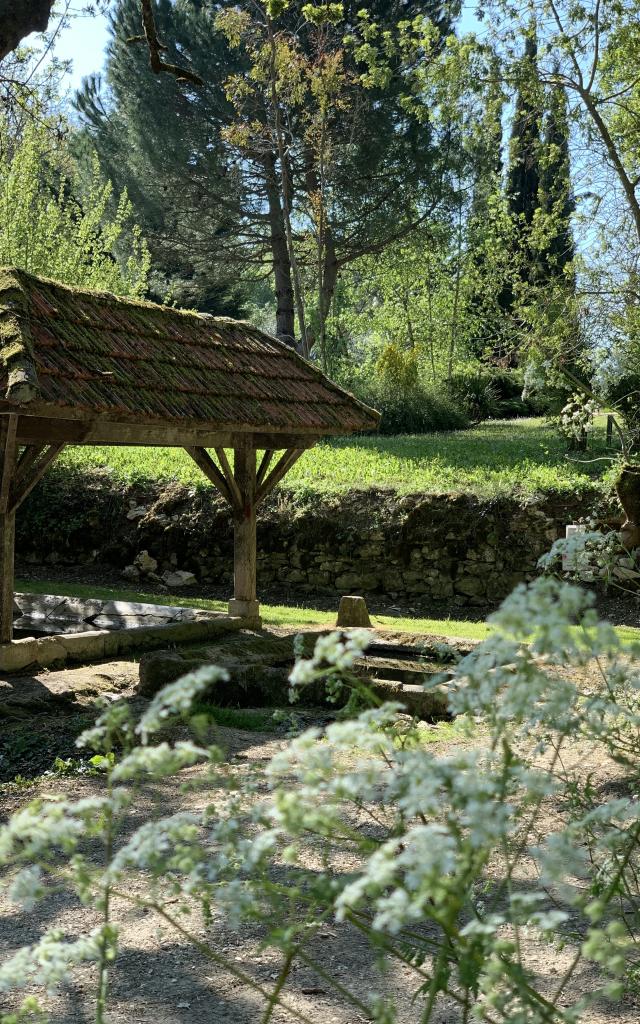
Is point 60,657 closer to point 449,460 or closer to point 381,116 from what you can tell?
point 449,460

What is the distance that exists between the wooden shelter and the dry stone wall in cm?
283

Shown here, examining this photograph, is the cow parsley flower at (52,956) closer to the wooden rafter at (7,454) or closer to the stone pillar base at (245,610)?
the wooden rafter at (7,454)

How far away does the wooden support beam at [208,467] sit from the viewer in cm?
1023

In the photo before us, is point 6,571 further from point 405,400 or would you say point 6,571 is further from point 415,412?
point 405,400

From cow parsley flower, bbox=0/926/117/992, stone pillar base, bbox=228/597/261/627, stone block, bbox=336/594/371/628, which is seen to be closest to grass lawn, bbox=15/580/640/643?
stone block, bbox=336/594/371/628

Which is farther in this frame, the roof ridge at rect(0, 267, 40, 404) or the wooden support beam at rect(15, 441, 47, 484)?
the wooden support beam at rect(15, 441, 47, 484)

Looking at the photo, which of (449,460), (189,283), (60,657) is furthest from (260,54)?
(60,657)

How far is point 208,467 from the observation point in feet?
34.2

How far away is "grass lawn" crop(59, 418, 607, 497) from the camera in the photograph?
14109mm

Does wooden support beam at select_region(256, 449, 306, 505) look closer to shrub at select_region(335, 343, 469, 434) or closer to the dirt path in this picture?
the dirt path

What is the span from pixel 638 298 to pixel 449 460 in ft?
16.8

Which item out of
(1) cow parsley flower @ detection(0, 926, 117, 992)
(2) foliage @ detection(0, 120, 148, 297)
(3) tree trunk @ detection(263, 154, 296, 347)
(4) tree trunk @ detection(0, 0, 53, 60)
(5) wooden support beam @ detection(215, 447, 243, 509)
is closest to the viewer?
(1) cow parsley flower @ detection(0, 926, 117, 992)

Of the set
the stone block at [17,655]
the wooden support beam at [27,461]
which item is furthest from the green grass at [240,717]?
the wooden support beam at [27,461]

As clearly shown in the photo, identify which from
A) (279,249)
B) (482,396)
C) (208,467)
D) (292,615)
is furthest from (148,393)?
(482,396)
